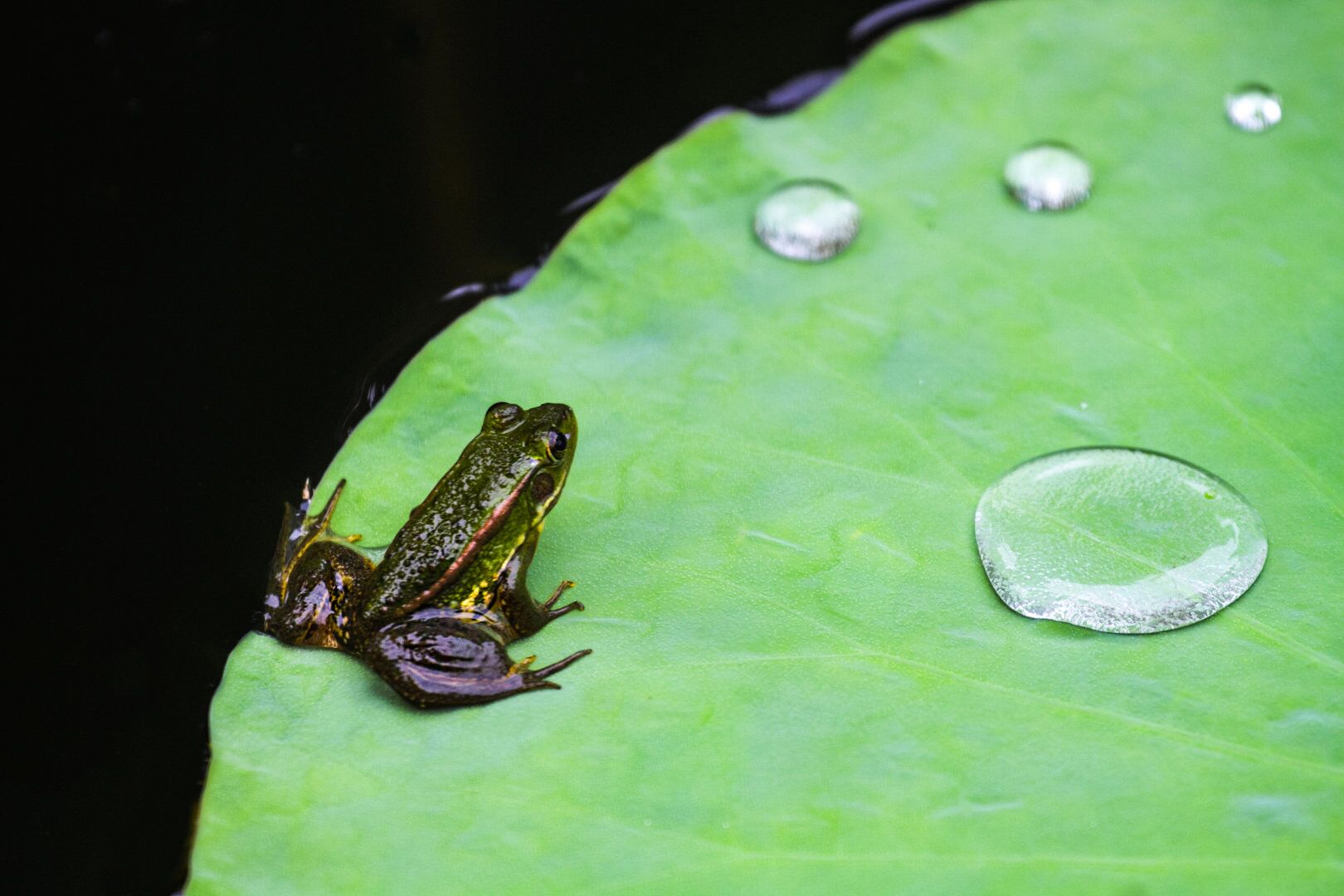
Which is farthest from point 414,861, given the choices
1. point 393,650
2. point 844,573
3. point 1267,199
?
→ point 1267,199

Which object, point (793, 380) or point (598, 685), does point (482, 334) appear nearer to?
point (793, 380)

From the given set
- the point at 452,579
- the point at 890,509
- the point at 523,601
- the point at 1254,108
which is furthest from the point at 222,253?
the point at 1254,108

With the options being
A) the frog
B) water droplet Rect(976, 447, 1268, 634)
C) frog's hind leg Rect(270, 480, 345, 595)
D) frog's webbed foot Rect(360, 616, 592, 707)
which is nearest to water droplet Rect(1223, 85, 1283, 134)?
water droplet Rect(976, 447, 1268, 634)

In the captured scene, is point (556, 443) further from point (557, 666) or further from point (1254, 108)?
point (1254, 108)

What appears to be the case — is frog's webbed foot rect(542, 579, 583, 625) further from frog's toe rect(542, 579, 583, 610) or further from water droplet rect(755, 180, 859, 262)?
water droplet rect(755, 180, 859, 262)

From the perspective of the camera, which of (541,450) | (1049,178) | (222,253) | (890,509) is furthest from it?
(222,253)
